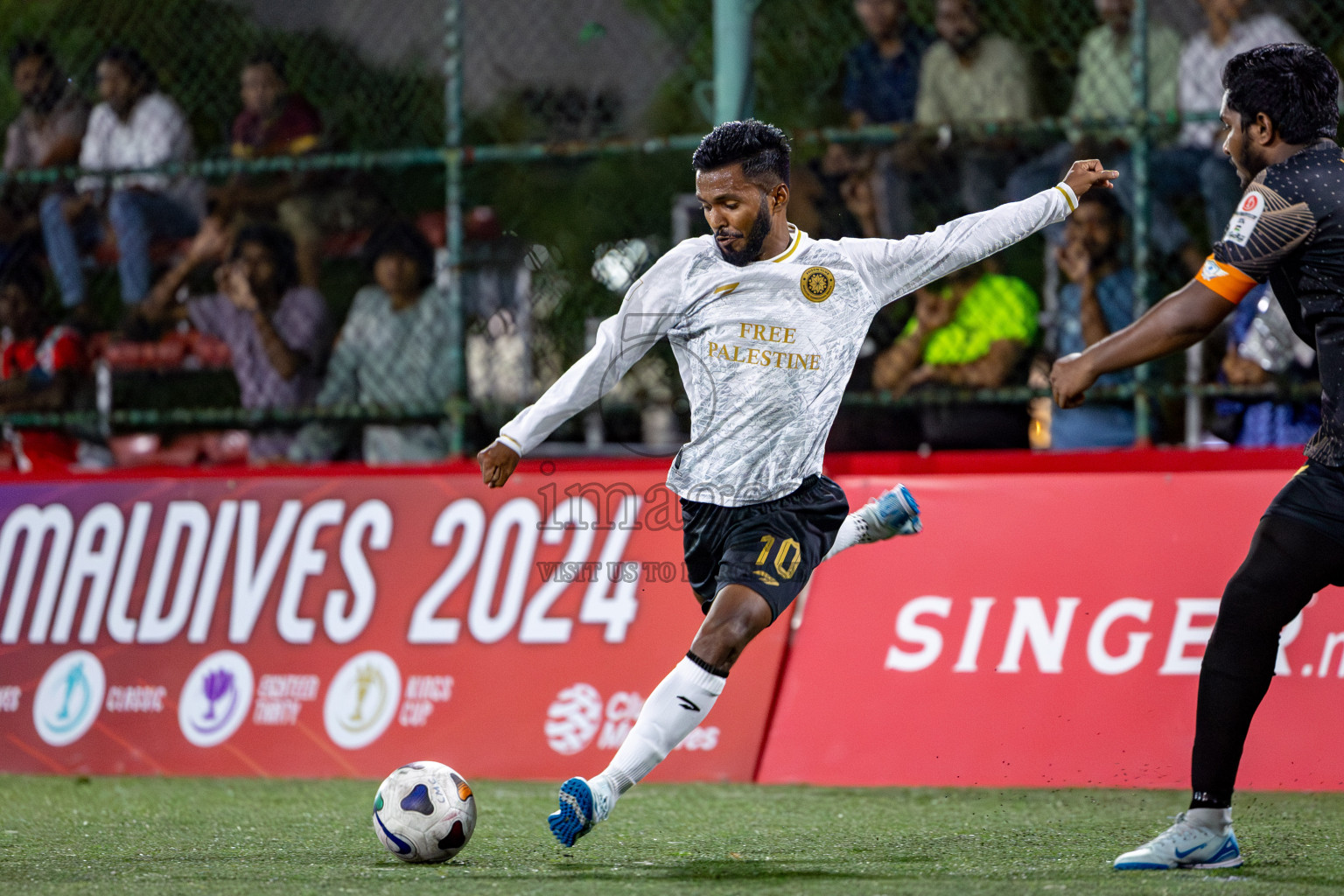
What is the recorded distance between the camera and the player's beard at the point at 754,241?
182 inches

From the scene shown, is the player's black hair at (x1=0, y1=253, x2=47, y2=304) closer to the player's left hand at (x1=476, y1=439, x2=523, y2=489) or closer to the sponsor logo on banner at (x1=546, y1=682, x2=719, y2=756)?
the sponsor logo on banner at (x1=546, y1=682, x2=719, y2=756)

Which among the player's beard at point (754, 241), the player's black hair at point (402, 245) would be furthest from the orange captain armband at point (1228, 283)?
the player's black hair at point (402, 245)

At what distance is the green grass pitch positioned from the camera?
3936 mm

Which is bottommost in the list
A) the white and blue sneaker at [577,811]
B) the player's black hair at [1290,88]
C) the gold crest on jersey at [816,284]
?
the white and blue sneaker at [577,811]

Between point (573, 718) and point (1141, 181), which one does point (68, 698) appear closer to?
point (573, 718)

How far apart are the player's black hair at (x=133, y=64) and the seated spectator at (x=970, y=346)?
13.4ft

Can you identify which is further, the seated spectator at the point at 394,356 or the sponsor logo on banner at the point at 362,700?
the seated spectator at the point at 394,356

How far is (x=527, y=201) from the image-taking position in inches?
300

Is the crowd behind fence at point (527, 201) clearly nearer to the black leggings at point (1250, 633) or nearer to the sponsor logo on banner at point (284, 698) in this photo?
the sponsor logo on banner at point (284, 698)

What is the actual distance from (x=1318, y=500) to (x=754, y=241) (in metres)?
1.70

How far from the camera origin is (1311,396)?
6.55m

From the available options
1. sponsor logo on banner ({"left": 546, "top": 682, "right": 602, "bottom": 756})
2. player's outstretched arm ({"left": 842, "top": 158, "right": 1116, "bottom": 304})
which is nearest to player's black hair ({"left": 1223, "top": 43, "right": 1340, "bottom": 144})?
player's outstretched arm ({"left": 842, "top": 158, "right": 1116, "bottom": 304})

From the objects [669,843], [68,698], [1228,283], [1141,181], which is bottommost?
[68,698]

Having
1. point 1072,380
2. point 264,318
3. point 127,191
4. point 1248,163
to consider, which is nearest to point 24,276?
point 127,191
